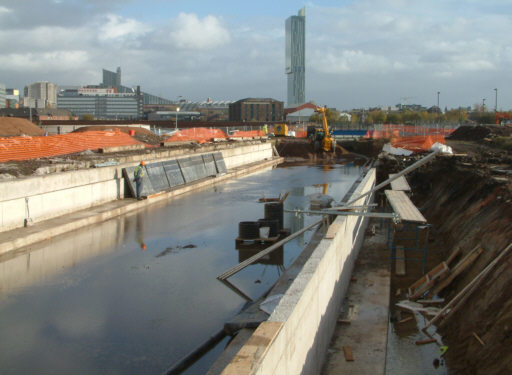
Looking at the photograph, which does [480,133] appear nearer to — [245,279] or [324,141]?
[324,141]

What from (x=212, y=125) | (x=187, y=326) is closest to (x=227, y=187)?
(x=187, y=326)

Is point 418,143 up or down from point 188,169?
up

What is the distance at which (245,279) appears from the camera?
37.8 feet

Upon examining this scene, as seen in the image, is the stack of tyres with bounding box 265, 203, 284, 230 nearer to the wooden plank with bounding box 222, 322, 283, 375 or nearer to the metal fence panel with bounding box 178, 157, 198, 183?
the wooden plank with bounding box 222, 322, 283, 375

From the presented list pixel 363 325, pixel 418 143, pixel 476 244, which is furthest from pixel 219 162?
pixel 363 325

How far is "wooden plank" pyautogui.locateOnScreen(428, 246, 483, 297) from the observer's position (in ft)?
33.2

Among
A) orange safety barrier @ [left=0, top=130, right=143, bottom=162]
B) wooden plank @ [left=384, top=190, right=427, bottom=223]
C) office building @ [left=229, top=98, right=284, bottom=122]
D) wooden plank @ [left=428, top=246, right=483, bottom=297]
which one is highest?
office building @ [left=229, top=98, right=284, bottom=122]

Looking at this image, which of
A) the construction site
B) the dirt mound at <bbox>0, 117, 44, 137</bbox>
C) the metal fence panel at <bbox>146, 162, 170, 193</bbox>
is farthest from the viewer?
the dirt mound at <bbox>0, 117, 44, 137</bbox>

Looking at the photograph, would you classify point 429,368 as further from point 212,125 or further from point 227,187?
point 212,125

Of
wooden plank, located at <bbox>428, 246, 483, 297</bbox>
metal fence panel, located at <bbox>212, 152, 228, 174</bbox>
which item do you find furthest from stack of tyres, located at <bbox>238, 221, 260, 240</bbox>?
metal fence panel, located at <bbox>212, 152, 228, 174</bbox>

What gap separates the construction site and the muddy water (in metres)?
0.04

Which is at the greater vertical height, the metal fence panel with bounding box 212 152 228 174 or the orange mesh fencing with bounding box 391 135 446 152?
the orange mesh fencing with bounding box 391 135 446 152

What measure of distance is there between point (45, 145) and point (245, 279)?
17507mm

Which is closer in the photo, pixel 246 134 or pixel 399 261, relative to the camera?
pixel 399 261
